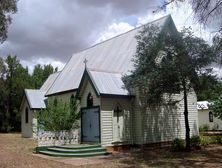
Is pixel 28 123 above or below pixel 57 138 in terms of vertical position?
above

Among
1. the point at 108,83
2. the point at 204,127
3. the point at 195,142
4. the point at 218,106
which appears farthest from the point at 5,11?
the point at 204,127

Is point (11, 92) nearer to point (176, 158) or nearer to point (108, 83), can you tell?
point (108, 83)

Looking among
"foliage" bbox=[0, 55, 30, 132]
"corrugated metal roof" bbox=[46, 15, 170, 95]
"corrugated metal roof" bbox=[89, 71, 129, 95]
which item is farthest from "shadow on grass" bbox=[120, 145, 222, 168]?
"foliage" bbox=[0, 55, 30, 132]

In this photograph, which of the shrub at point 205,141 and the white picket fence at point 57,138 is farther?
the shrub at point 205,141

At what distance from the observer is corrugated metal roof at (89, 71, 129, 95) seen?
A: 24.2m

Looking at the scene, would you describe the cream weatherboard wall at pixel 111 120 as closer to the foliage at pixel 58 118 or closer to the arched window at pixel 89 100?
the arched window at pixel 89 100

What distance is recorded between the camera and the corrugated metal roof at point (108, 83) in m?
24.2

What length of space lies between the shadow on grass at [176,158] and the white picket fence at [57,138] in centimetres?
545

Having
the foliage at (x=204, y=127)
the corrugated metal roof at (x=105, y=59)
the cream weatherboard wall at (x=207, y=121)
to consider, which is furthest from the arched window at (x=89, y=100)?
the cream weatherboard wall at (x=207, y=121)

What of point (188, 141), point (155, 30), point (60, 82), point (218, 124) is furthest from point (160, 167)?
point (218, 124)

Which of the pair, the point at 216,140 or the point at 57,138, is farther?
the point at 216,140

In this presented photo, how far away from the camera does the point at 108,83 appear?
2484 cm

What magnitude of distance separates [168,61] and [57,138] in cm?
918

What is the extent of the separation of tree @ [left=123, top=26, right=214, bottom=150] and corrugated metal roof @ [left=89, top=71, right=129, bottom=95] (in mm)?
1775
